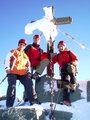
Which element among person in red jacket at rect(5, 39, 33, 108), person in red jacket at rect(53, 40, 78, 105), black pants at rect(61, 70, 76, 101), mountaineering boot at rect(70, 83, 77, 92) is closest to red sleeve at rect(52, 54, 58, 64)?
person in red jacket at rect(53, 40, 78, 105)

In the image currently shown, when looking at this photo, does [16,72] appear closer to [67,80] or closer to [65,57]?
[67,80]

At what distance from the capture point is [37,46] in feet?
39.0

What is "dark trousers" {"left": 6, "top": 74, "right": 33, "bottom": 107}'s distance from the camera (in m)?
9.81

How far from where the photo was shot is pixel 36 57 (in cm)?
1160

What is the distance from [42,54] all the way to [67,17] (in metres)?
2.14

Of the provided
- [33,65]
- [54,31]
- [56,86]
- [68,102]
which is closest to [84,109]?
[68,102]

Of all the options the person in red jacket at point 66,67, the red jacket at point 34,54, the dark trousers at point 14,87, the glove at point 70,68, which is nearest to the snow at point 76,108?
the person in red jacket at point 66,67

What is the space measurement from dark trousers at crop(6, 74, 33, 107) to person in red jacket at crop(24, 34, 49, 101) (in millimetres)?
1461

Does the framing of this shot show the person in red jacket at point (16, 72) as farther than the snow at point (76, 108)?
Yes

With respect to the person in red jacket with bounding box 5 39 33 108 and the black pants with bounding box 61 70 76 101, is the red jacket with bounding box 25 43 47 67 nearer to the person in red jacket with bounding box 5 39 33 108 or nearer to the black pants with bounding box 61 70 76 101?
the person in red jacket with bounding box 5 39 33 108

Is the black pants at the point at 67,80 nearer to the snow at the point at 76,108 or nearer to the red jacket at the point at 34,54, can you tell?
the snow at the point at 76,108

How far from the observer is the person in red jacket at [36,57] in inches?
455

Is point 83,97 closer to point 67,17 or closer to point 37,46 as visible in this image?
point 37,46

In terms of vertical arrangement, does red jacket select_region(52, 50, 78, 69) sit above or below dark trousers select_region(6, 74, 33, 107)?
above
